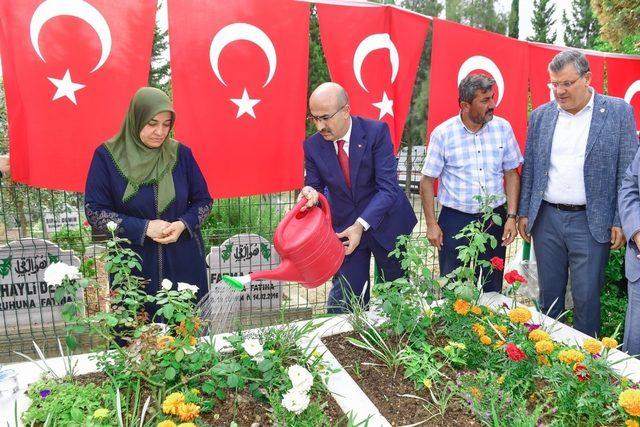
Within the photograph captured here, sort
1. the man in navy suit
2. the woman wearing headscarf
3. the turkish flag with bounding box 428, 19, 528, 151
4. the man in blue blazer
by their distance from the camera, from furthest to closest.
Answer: the turkish flag with bounding box 428, 19, 528, 151 < the man in blue blazer < the man in navy suit < the woman wearing headscarf

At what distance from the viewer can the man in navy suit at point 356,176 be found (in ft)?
8.29

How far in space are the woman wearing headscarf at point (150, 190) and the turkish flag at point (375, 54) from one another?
4.68ft

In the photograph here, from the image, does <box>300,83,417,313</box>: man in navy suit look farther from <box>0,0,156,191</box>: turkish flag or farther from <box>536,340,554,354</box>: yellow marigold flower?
<box>0,0,156,191</box>: turkish flag

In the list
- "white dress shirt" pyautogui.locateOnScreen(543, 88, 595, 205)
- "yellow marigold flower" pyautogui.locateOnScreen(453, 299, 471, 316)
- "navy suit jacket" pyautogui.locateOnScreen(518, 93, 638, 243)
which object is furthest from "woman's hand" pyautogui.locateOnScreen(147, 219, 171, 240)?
"navy suit jacket" pyautogui.locateOnScreen(518, 93, 638, 243)

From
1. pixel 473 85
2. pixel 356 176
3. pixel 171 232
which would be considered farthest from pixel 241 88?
pixel 473 85

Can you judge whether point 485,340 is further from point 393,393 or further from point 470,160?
point 470,160

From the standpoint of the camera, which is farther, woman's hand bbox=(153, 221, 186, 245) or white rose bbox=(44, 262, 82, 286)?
woman's hand bbox=(153, 221, 186, 245)

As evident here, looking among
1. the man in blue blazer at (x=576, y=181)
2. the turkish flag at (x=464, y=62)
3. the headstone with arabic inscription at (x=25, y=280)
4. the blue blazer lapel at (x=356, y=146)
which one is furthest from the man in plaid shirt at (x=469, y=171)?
the headstone with arabic inscription at (x=25, y=280)

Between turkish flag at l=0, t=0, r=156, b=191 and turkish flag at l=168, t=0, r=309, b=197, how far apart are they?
25 centimetres

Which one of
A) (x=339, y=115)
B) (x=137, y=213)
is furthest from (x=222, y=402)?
(x=339, y=115)

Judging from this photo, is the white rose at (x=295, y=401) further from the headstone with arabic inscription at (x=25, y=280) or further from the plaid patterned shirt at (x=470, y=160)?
the headstone with arabic inscription at (x=25, y=280)

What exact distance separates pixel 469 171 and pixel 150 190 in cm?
182

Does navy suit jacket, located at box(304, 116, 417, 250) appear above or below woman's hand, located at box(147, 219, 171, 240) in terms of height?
above

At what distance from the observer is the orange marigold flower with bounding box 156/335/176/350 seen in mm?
1568
